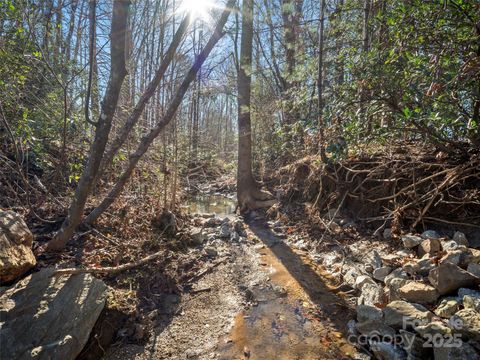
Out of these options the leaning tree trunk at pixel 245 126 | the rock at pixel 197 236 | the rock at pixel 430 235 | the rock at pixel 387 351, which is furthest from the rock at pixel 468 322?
the leaning tree trunk at pixel 245 126

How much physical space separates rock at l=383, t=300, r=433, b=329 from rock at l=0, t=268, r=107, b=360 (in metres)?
2.77

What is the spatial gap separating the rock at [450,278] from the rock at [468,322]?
0.34 m

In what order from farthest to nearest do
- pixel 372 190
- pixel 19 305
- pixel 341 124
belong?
1. pixel 372 190
2. pixel 341 124
3. pixel 19 305

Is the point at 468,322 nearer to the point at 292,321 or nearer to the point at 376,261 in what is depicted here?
the point at 376,261

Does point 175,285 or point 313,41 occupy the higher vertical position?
point 313,41

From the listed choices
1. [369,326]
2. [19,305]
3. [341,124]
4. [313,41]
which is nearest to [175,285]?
[19,305]

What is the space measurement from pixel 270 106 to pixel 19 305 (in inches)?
338

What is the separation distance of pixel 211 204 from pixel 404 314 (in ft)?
22.0

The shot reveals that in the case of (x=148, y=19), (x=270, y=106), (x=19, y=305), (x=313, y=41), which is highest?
(x=148, y=19)

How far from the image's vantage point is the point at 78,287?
2723 millimetres

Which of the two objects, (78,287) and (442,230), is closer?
(78,287)

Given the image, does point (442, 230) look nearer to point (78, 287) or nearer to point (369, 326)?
point (369, 326)

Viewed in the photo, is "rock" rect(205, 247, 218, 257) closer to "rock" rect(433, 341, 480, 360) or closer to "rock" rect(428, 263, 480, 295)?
"rock" rect(428, 263, 480, 295)

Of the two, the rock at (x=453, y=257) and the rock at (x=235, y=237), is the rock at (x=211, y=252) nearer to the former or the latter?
the rock at (x=235, y=237)
